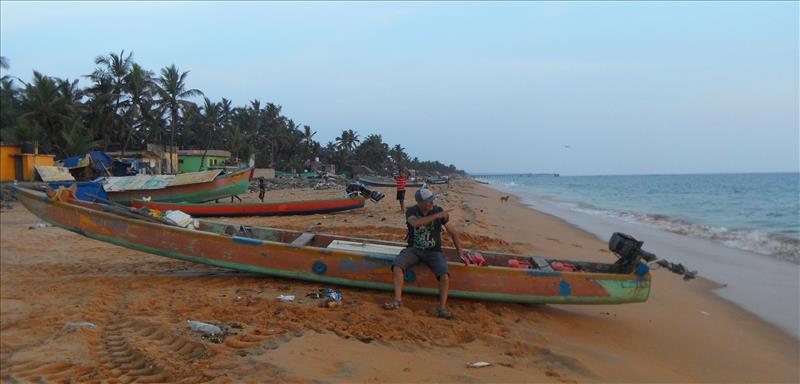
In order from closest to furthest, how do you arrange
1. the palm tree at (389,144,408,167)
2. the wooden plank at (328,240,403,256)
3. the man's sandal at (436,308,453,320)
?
1. the man's sandal at (436,308,453,320)
2. the wooden plank at (328,240,403,256)
3. the palm tree at (389,144,408,167)

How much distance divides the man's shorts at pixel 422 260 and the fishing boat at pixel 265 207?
9.27 m

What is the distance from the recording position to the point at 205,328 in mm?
4043

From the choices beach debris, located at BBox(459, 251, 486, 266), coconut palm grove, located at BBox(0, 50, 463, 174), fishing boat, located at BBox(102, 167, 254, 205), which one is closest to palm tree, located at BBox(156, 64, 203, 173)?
coconut palm grove, located at BBox(0, 50, 463, 174)

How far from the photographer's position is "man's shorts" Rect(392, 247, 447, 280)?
4938mm

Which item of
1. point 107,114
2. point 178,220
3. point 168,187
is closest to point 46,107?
point 107,114

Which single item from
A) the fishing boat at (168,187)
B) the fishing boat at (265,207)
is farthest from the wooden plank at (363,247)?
the fishing boat at (168,187)

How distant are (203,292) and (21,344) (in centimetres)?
163

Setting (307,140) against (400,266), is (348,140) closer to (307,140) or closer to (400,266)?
(307,140)

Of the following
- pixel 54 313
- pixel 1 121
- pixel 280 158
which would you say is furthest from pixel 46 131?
pixel 54 313

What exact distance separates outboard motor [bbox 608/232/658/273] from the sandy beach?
2.34ft

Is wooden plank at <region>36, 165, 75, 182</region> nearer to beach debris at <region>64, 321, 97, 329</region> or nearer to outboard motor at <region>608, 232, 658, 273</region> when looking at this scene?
beach debris at <region>64, 321, 97, 329</region>

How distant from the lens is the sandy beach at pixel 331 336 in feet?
11.5

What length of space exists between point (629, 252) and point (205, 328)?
4.30 meters

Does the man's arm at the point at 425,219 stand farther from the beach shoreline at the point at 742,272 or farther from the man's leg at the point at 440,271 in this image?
the beach shoreline at the point at 742,272
